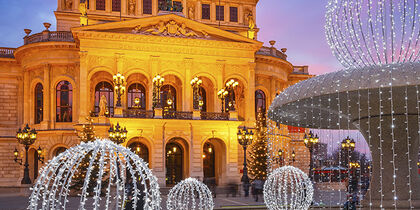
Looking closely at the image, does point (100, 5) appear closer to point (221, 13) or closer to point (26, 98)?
point (26, 98)

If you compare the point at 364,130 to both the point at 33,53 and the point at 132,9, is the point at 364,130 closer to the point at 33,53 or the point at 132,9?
the point at 33,53

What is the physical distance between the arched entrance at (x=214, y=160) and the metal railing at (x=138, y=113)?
6.08 m

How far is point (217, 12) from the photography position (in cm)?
5125

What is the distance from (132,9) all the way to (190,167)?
1759 centimetres

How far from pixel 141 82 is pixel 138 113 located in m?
5.96

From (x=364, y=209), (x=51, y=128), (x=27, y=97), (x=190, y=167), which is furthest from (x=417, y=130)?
(x=27, y=97)

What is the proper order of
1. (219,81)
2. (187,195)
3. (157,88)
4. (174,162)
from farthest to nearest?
(174,162) < (219,81) < (157,88) < (187,195)

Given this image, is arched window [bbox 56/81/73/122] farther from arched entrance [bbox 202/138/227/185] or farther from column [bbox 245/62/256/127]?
column [bbox 245/62/256/127]

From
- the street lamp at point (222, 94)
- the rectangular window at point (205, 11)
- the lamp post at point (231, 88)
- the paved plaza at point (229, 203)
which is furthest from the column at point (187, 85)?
the paved plaza at point (229, 203)

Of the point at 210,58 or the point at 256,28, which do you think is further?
the point at 256,28

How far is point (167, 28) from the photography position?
39.9 m

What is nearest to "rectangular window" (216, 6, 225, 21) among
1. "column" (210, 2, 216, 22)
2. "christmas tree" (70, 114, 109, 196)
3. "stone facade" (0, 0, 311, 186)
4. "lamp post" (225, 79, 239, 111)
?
"column" (210, 2, 216, 22)

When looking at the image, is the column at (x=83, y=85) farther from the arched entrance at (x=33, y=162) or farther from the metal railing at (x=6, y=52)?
the metal railing at (x=6, y=52)

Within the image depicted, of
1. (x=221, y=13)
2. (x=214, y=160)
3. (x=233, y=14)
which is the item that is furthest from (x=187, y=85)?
(x=233, y=14)
